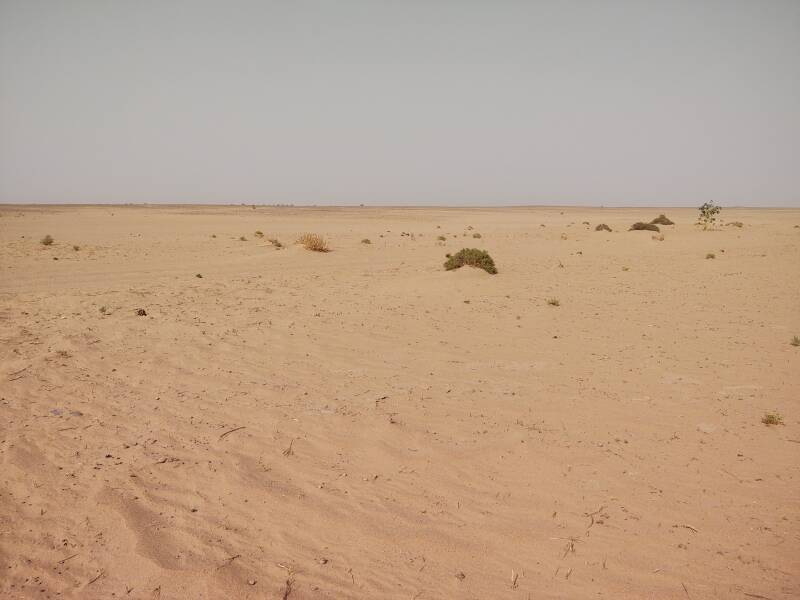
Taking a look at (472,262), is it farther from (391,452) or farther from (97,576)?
(97,576)

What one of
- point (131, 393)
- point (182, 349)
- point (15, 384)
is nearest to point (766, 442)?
point (131, 393)

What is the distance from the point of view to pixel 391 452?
4590 mm

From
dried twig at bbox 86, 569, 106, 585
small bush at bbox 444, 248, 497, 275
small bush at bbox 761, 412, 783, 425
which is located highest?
small bush at bbox 444, 248, 497, 275

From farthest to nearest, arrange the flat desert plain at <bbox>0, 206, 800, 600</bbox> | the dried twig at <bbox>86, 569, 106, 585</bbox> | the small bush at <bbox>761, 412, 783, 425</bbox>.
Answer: the small bush at <bbox>761, 412, 783, 425</bbox> < the flat desert plain at <bbox>0, 206, 800, 600</bbox> < the dried twig at <bbox>86, 569, 106, 585</bbox>

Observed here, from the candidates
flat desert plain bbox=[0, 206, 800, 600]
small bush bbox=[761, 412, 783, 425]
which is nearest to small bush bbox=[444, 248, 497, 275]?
flat desert plain bbox=[0, 206, 800, 600]

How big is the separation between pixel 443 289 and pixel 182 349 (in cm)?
657

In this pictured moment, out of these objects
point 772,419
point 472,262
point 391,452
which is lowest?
point 391,452

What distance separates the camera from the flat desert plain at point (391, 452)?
3.17 m

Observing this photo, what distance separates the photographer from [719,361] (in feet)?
24.1

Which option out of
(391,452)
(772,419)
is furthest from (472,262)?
(391,452)

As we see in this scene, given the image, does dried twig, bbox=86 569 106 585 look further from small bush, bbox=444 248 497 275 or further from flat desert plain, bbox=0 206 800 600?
small bush, bbox=444 248 497 275

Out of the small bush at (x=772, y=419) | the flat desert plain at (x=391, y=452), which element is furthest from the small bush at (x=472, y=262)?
the small bush at (x=772, y=419)

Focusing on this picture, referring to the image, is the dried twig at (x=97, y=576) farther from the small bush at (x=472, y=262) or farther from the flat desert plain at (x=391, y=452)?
the small bush at (x=472, y=262)

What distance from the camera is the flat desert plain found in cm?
317
